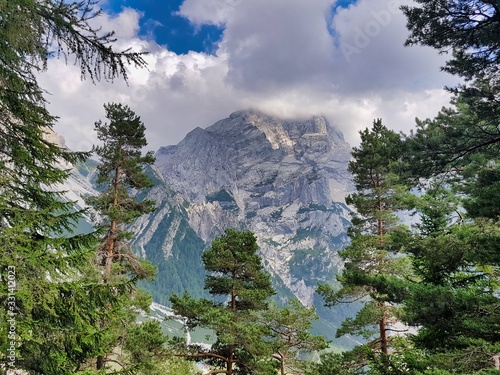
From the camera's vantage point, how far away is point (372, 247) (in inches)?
741

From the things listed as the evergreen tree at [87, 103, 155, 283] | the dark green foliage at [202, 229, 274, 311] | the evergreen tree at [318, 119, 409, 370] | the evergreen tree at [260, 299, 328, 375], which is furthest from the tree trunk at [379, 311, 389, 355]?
the evergreen tree at [87, 103, 155, 283]

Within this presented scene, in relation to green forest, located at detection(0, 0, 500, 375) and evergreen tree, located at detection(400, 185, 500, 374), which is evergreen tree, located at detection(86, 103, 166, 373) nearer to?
green forest, located at detection(0, 0, 500, 375)

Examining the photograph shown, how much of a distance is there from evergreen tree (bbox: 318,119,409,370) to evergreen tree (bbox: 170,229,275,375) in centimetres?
464

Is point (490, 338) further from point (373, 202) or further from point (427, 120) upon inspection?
point (373, 202)

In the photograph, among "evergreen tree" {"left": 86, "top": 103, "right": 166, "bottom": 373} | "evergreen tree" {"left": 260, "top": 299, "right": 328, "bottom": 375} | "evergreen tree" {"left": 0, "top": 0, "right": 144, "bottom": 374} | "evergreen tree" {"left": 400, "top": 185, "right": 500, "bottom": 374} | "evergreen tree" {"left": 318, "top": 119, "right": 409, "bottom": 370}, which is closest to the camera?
"evergreen tree" {"left": 0, "top": 0, "right": 144, "bottom": 374}

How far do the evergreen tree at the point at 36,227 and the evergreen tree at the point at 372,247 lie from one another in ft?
36.9

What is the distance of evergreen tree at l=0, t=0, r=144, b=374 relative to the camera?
5.03 meters

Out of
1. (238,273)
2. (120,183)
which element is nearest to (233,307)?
(238,273)

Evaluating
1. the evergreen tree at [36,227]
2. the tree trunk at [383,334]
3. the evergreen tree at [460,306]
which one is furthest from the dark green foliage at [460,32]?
the tree trunk at [383,334]

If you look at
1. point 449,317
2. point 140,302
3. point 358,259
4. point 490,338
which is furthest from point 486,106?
point 140,302

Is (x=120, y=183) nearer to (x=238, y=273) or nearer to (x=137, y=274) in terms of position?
(x=238, y=273)

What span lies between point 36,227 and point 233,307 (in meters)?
14.9

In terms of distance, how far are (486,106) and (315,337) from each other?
14593mm

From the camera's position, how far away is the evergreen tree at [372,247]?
680 inches
